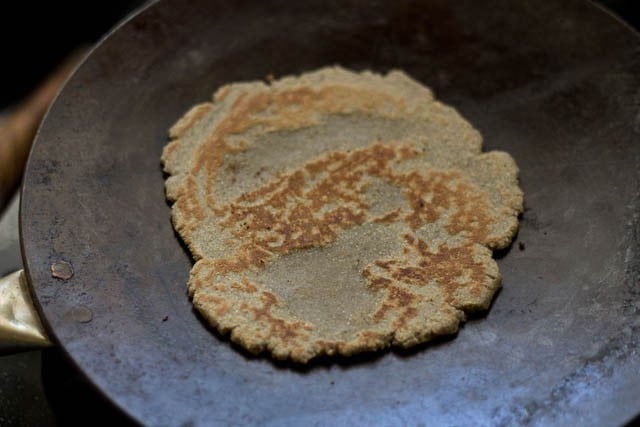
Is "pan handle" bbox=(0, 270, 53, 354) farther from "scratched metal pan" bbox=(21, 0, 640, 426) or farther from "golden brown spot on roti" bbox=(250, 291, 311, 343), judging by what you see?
"golden brown spot on roti" bbox=(250, 291, 311, 343)

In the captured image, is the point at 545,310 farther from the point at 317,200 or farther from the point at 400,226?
the point at 317,200

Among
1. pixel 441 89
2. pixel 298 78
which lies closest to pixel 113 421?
pixel 298 78

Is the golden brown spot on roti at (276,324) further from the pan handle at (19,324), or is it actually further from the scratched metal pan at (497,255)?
the pan handle at (19,324)

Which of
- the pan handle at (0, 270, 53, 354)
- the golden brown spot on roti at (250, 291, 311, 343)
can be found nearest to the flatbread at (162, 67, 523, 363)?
the golden brown spot on roti at (250, 291, 311, 343)

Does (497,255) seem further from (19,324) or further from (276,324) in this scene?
(19,324)

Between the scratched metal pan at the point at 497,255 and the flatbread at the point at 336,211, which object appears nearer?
the scratched metal pan at the point at 497,255

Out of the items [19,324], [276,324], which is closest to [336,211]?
[276,324]

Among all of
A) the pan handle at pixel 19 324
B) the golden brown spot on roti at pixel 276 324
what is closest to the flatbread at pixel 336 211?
the golden brown spot on roti at pixel 276 324
